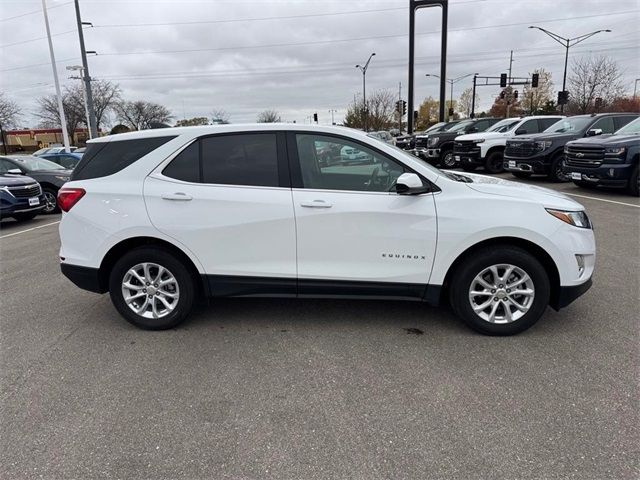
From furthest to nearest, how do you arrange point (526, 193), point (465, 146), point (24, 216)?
point (465, 146) < point (24, 216) < point (526, 193)

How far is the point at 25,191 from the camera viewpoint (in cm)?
1045

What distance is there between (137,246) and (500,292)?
310 cm

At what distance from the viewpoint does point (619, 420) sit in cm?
268

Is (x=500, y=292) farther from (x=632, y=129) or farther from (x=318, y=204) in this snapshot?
(x=632, y=129)

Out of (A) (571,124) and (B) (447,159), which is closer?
(A) (571,124)

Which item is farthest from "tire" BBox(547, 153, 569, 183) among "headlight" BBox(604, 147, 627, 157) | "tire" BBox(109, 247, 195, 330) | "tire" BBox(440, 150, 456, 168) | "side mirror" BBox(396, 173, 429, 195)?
"tire" BBox(109, 247, 195, 330)

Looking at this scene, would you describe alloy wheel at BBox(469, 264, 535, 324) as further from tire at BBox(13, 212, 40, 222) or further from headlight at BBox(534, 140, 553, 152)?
headlight at BBox(534, 140, 553, 152)

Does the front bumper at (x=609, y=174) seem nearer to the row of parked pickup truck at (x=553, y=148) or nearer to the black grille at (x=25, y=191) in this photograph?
the row of parked pickup truck at (x=553, y=148)

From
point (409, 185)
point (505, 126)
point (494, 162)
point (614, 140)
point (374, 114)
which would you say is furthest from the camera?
point (374, 114)

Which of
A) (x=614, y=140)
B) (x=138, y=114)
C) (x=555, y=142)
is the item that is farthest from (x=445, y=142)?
(x=138, y=114)

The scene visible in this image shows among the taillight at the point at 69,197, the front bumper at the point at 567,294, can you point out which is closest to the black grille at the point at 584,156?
the front bumper at the point at 567,294

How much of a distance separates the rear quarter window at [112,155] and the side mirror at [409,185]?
6.56 feet

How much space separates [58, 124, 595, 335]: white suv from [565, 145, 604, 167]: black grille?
317 inches

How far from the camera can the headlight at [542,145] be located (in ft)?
42.4
